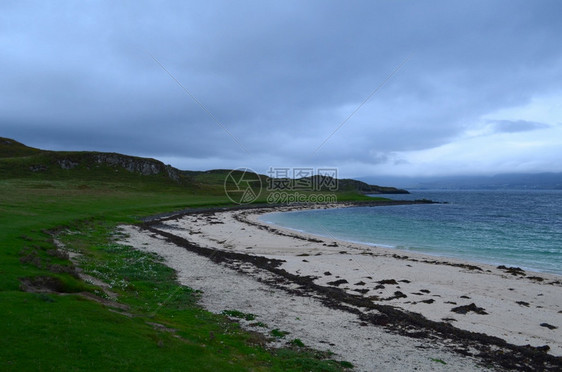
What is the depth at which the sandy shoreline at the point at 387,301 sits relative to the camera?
43.5ft

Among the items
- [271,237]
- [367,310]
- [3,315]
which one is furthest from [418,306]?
[271,237]

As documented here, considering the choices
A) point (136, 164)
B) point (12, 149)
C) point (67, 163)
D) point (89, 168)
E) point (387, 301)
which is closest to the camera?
point (387, 301)

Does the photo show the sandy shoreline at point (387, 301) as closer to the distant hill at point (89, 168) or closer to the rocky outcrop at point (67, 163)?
the distant hill at point (89, 168)

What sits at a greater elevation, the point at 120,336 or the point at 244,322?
the point at 120,336

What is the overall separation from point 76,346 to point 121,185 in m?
115

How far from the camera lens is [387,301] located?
760 inches

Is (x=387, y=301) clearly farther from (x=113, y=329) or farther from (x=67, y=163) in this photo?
(x=67, y=163)

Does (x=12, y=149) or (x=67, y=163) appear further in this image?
(x=12, y=149)

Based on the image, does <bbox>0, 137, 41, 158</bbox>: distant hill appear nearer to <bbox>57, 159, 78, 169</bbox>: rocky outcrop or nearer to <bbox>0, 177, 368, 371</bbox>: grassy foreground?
<bbox>57, 159, 78, 169</bbox>: rocky outcrop

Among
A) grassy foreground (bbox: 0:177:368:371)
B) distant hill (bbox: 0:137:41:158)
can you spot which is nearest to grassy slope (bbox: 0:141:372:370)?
grassy foreground (bbox: 0:177:368:371)

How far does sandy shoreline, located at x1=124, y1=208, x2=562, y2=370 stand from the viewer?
13.3m

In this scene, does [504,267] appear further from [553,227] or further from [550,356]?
[553,227]

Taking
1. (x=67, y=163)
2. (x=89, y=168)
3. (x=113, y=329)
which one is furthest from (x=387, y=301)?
(x=67, y=163)

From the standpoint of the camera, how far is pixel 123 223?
159 feet
